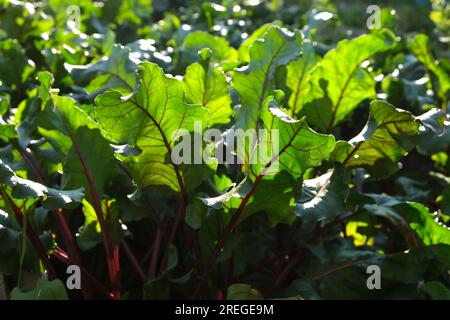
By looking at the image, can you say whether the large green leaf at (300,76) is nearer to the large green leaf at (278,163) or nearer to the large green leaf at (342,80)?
the large green leaf at (342,80)

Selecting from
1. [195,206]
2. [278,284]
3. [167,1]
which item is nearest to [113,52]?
[195,206]

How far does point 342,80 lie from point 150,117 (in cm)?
70

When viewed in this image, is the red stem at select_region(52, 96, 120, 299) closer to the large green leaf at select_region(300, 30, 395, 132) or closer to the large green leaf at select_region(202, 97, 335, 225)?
the large green leaf at select_region(202, 97, 335, 225)

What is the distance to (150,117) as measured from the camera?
1.37 metres

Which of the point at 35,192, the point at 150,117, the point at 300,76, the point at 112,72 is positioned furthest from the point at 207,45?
the point at 35,192

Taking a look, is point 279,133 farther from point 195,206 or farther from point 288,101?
point 288,101

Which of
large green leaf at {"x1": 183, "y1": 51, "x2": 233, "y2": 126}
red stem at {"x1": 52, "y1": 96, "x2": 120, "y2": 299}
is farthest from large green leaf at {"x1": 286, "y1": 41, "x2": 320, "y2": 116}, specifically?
red stem at {"x1": 52, "y1": 96, "x2": 120, "y2": 299}

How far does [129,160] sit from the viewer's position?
1.47 meters

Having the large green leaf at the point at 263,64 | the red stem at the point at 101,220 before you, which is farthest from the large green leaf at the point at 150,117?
the large green leaf at the point at 263,64

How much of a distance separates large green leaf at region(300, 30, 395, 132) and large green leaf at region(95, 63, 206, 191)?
556mm

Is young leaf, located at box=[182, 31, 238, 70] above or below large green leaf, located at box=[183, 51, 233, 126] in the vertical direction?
below

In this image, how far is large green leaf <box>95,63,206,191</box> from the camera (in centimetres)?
132

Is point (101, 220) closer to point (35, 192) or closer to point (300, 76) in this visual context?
point (35, 192)

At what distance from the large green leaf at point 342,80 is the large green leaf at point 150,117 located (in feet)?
1.83
